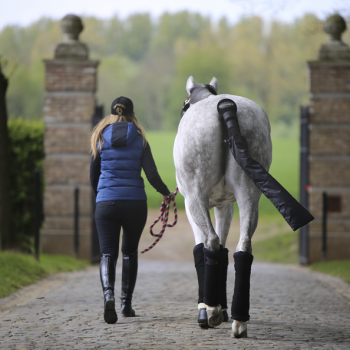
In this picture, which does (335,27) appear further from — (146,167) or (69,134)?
(146,167)

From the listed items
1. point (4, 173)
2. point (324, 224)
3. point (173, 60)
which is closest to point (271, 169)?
point (324, 224)

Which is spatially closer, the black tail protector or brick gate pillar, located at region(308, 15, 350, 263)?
the black tail protector

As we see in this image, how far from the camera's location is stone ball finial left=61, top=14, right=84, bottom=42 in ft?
31.1

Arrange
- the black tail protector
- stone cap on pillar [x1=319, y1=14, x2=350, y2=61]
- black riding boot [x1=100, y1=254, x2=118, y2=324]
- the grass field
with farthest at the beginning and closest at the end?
the grass field
stone cap on pillar [x1=319, y1=14, x2=350, y2=61]
black riding boot [x1=100, y1=254, x2=118, y2=324]
the black tail protector

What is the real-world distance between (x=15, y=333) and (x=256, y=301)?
2.55 m

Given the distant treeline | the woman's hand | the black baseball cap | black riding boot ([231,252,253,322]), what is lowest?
black riding boot ([231,252,253,322])

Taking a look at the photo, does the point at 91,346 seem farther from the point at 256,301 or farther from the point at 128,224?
the point at 256,301

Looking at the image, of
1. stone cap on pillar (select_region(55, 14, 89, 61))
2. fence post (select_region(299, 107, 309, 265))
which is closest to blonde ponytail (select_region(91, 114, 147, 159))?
stone cap on pillar (select_region(55, 14, 89, 61))

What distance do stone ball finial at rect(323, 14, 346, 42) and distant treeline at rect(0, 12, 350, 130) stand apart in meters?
30.3

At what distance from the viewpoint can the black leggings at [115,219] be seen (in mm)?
4480

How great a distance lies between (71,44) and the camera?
30.9 ft

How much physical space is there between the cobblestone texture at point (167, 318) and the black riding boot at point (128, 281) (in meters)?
0.14

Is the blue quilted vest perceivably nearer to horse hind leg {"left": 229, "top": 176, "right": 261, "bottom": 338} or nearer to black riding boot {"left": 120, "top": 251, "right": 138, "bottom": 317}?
black riding boot {"left": 120, "top": 251, "right": 138, "bottom": 317}

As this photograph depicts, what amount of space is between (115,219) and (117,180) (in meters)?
0.32
